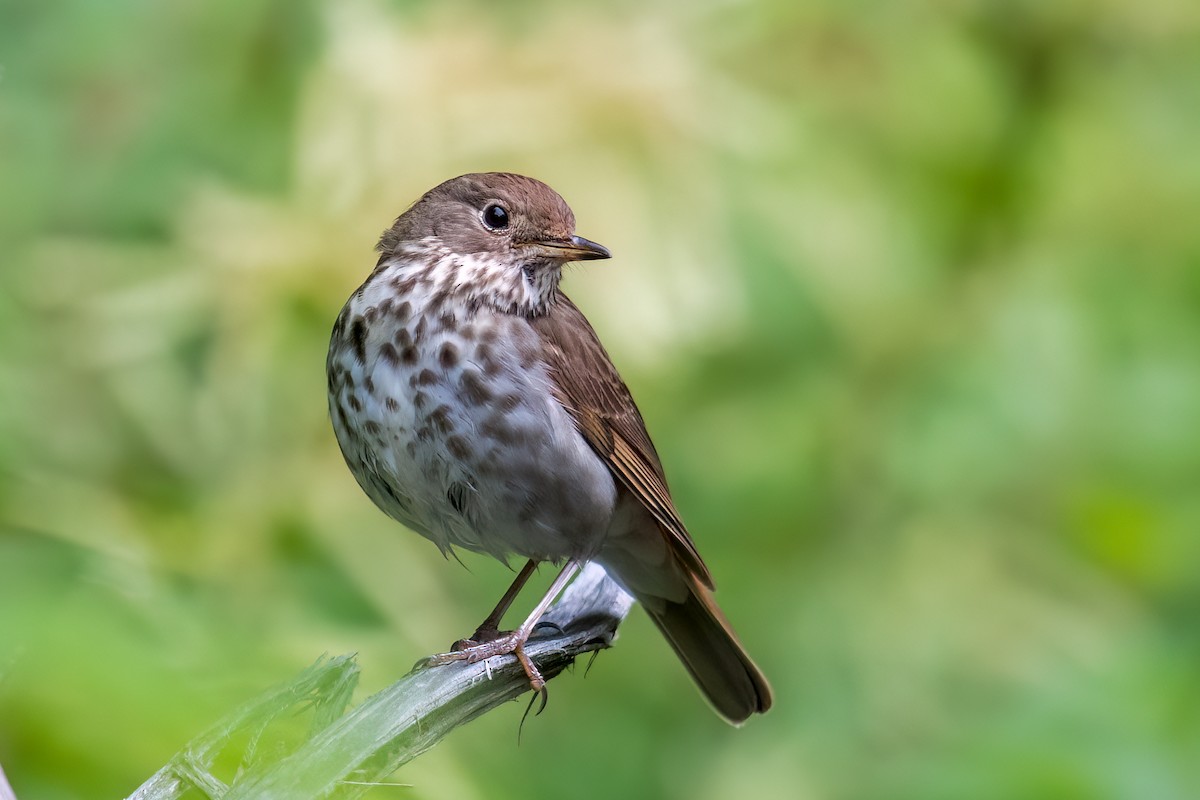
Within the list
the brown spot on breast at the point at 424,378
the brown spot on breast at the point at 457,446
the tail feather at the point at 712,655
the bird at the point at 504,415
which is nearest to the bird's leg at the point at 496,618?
the bird at the point at 504,415

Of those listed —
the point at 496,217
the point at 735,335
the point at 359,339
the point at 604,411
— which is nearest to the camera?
the point at 359,339

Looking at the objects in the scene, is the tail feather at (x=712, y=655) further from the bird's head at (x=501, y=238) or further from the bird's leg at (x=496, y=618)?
the bird's head at (x=501, y=238)

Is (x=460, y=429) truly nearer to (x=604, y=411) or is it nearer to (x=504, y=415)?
(x=504, y=415)

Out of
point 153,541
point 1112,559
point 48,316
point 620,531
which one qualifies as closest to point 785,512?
point 620,531

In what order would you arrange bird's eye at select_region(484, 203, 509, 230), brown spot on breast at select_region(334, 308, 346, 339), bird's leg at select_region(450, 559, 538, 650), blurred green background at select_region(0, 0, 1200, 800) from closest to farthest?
brown spot on breast at select_region(334, 308, 346, 339) < bird's leg at select_region(450, 559, 538, 650) < bird's eye at select_region(484, 203, 509, 230) < blurred green background at select_region(0, 0, 1200, 800)

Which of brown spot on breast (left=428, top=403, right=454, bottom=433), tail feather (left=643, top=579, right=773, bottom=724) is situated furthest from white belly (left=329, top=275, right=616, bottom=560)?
tail feather (left=643, top=579, right=773, bottom=724)

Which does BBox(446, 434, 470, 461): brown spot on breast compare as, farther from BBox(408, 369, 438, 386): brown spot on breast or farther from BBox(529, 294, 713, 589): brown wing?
BBox(529, 294, 713, 589): brown wing

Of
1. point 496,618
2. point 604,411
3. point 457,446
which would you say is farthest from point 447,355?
point 496,618
